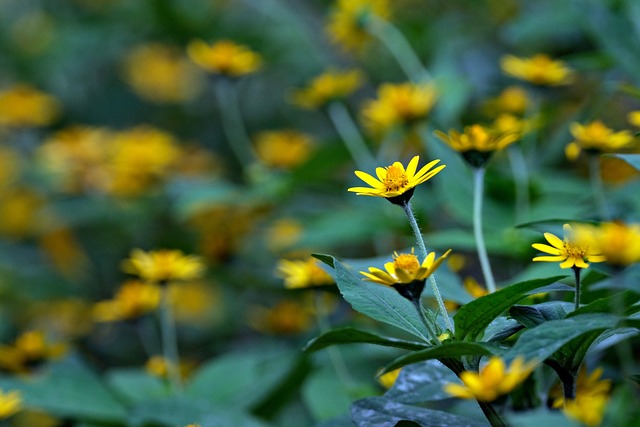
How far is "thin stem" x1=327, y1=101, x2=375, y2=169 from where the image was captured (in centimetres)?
122

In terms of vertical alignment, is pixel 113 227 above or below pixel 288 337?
above

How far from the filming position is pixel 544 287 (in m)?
0.55

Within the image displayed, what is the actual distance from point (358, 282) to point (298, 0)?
5.96 ft

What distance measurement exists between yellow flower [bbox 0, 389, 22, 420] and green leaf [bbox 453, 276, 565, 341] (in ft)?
1.57

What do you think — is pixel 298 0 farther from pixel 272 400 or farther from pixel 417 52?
pixel 272 400

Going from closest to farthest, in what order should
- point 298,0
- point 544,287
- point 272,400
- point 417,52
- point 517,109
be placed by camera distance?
1. point 544,287
2. point 272,400
3. point 517,109
4. point 417,52
5. point 298,0

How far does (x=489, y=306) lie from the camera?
1.69ft

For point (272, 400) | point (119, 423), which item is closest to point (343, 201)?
point (272, 400)

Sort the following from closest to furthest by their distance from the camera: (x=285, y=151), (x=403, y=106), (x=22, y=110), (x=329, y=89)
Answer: (x=403, y=106), (x=329, y=89), (x=285, y=151), (x=22, y=110)

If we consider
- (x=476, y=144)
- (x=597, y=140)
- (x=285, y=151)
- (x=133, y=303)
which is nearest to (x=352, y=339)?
(x=476, y=144)

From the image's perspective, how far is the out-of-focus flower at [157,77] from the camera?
2273 mm

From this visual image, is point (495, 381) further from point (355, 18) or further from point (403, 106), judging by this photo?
point (355, 18)

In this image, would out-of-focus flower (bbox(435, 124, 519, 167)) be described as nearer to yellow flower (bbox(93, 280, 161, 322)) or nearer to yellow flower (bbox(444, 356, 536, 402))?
yellow flower (bbox(444, 356, 536, 402))

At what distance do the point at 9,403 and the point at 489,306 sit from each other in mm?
516
